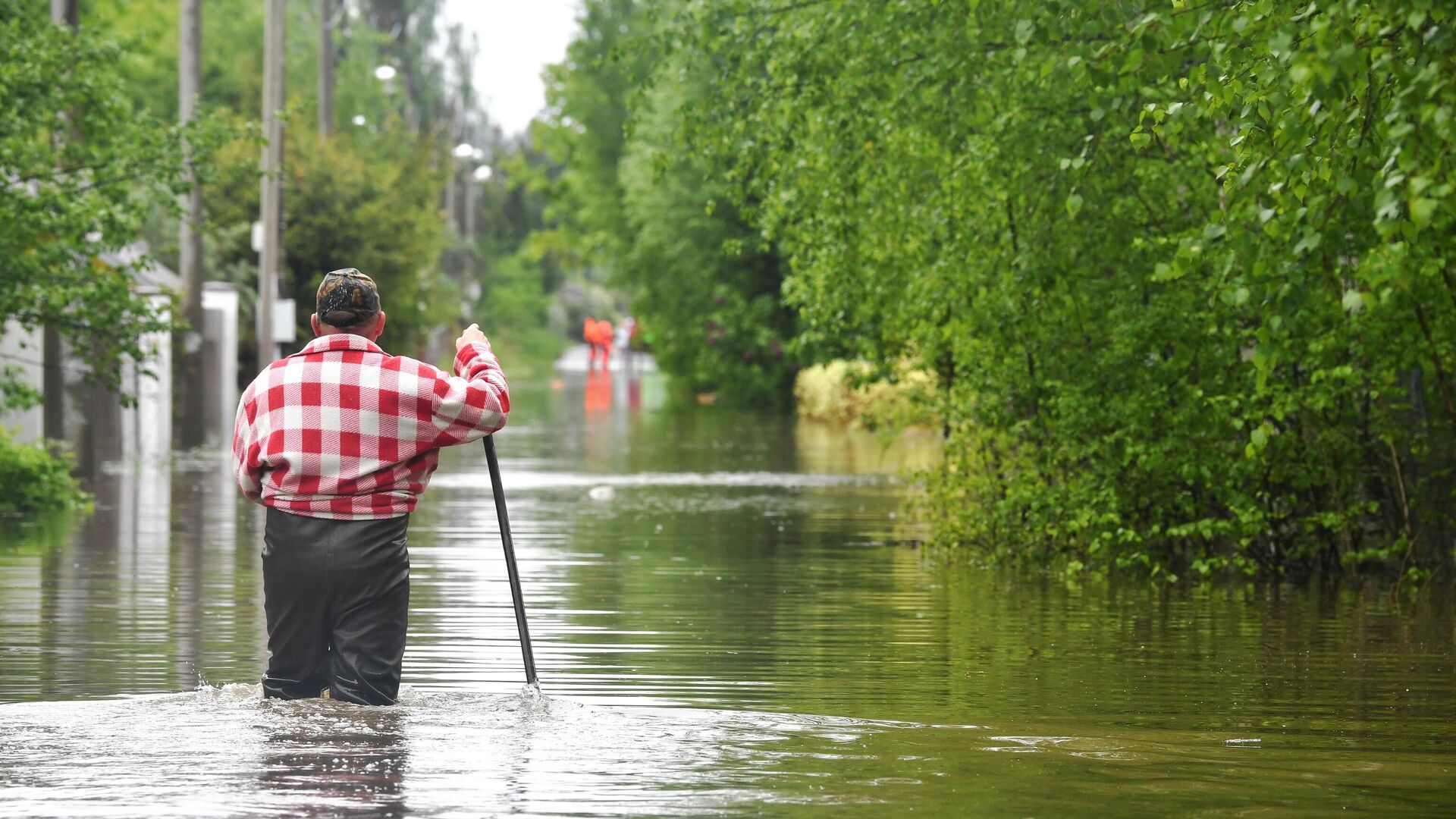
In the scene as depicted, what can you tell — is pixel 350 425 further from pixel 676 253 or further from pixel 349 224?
pixel 676 253

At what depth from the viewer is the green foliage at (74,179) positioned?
52.4ft

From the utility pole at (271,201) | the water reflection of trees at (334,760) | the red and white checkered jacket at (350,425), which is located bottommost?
the water reflection of trees at (334,760)

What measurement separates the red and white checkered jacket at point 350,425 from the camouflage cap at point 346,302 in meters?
0.06

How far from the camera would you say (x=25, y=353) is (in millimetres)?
20391

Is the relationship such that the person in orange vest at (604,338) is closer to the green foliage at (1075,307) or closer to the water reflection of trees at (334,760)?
the green foliage at (1075,307)

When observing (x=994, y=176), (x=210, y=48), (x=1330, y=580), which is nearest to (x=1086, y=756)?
(x=994, y=176)

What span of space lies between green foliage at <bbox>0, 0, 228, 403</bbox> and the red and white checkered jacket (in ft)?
31.9

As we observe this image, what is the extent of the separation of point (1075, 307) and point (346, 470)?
21.2ft

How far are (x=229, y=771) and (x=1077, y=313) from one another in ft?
23.5

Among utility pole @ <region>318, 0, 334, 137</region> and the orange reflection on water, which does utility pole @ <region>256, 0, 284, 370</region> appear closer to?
the orange reflection on water

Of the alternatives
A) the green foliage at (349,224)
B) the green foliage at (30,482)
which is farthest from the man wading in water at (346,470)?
the green foliage at (349,224)

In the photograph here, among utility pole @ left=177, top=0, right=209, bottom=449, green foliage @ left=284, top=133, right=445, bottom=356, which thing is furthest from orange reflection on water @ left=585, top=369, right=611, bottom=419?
utility pole @ left=177, top=0, right=209, bottom=449

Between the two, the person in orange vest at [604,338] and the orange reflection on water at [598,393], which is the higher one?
the person in orange vest at [604,338]

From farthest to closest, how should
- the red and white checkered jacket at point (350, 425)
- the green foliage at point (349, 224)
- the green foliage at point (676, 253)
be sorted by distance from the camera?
1. the green foliage at point (676, 253)
2. the green foliage at point (349, 224)
3. the red and white checkered jacket at point (350, 425)
